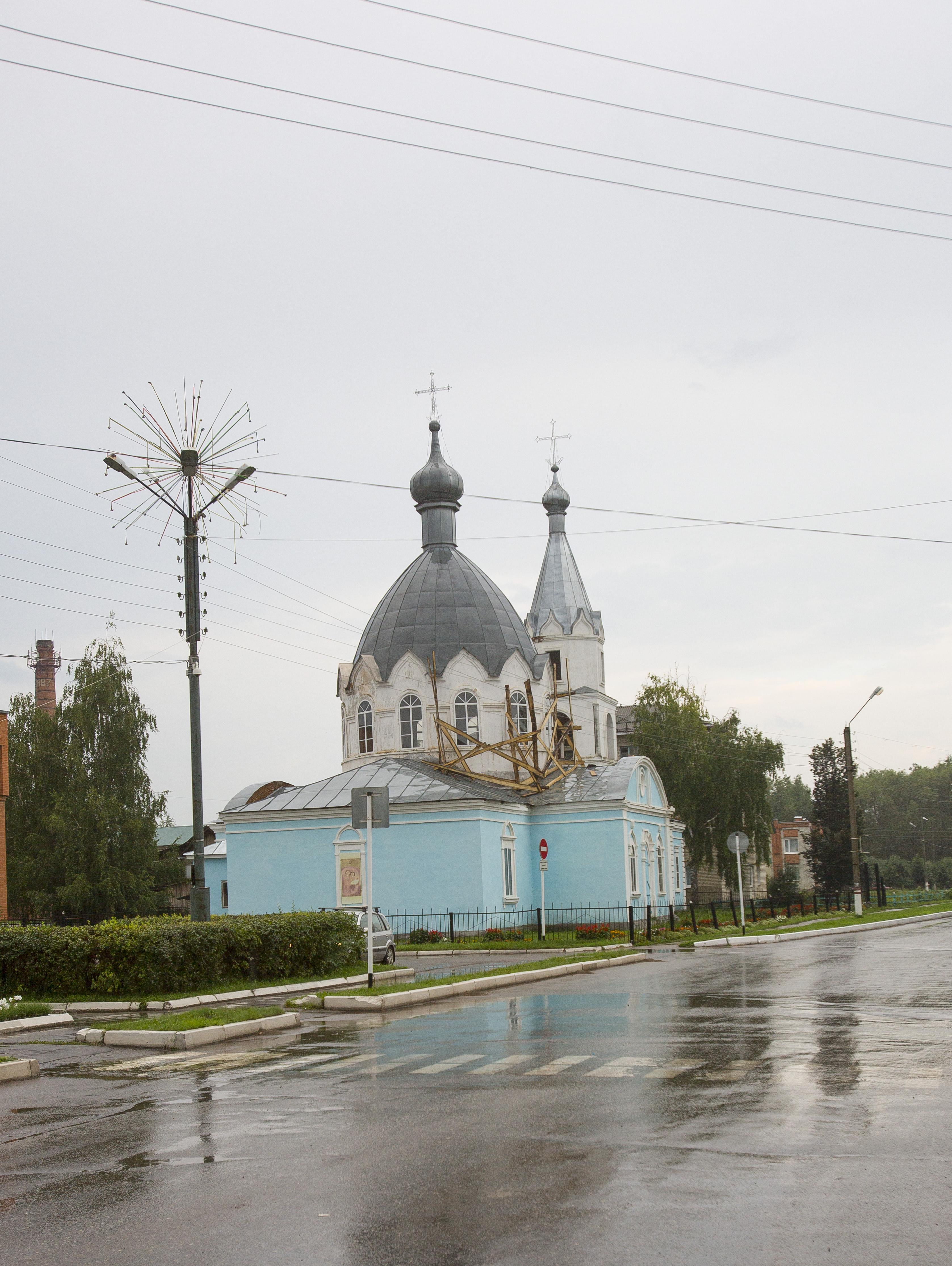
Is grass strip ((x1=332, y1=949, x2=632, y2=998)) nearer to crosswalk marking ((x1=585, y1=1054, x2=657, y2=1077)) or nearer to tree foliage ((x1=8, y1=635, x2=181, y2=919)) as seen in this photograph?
crosswalk marking ((x1=585, y1=1054, x2=657, y2=1077))

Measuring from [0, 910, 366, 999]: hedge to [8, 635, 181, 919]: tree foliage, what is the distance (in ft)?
101

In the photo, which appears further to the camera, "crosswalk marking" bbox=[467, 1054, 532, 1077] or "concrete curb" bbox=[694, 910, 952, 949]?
"concrete curb" bbox=[694, 910, 952, 949]

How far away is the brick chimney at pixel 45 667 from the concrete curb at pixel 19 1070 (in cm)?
4991

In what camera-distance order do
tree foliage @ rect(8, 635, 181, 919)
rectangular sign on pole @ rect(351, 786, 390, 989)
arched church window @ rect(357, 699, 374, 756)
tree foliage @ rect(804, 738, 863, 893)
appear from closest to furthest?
rectangular sign on pole @ rect(351, 786, 390, 989) < arched church window @ rect(357, 699, 374, 756) < tree foliage @ rect(8, 635, 181, 919) < tree foliage @ rect(804, 738, 863, 893)

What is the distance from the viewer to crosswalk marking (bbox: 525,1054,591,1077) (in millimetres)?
9289

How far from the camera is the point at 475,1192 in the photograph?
19.2 ft

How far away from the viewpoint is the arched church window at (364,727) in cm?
4225

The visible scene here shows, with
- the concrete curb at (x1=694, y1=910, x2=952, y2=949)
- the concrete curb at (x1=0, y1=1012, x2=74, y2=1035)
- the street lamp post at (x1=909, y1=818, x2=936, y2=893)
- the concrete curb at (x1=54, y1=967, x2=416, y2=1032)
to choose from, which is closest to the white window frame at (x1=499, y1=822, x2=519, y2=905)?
the concrete curb at (x1=694, y1=910, x2=952, y2=949)

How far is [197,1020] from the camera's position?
12.7 meters

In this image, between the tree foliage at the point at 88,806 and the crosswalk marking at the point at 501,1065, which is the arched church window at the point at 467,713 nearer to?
the tree foliage at the point at 88,806

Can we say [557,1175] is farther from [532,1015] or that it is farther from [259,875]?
Result: [259,875]

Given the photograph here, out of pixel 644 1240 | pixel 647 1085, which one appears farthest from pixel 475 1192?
pixel 647 1085

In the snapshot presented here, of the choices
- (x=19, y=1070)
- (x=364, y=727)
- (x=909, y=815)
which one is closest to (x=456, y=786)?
(x=364, y=727)

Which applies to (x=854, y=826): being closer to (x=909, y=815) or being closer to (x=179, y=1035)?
(x=179, y=1035)
